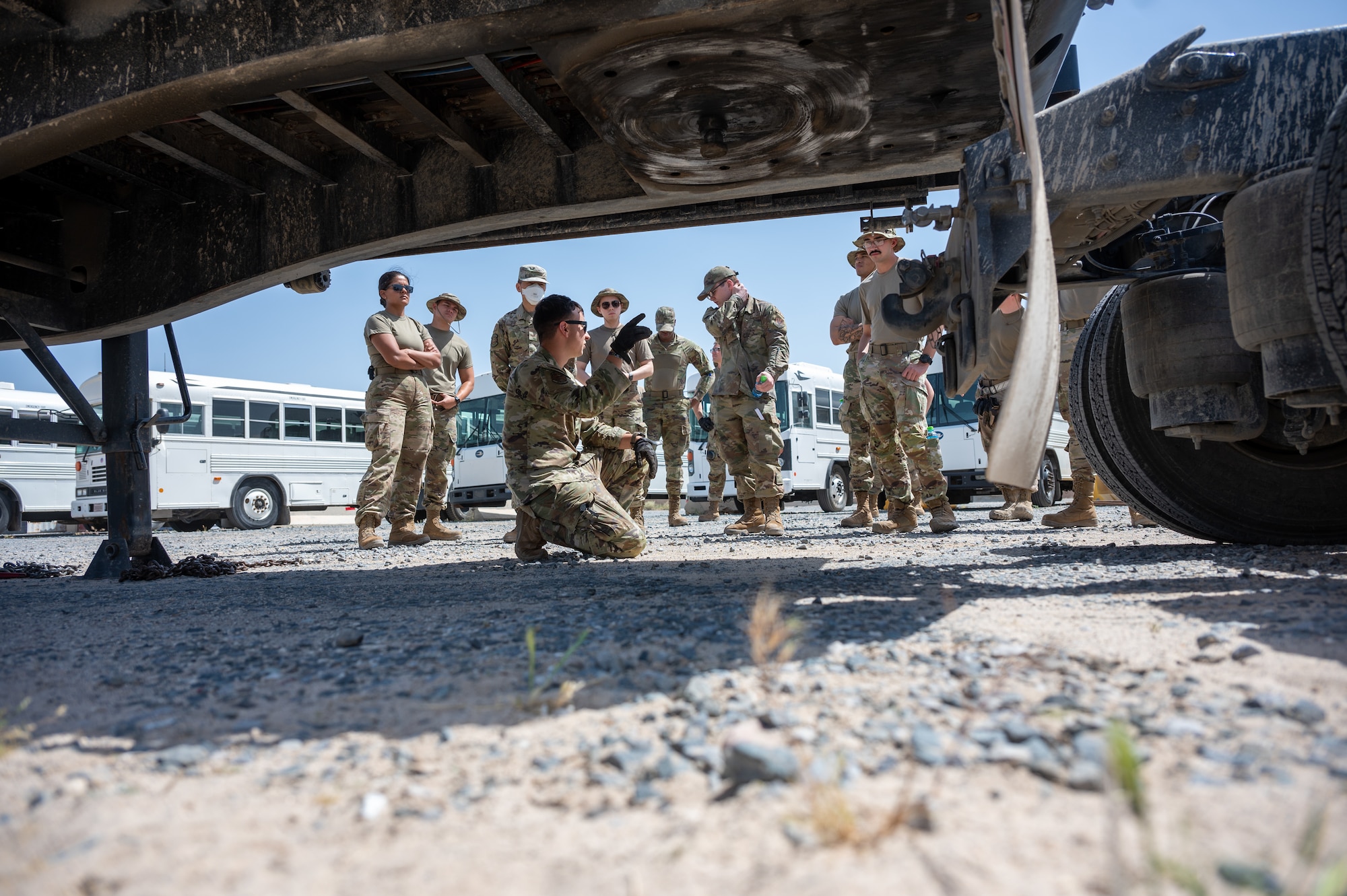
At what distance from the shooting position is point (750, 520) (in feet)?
20.9

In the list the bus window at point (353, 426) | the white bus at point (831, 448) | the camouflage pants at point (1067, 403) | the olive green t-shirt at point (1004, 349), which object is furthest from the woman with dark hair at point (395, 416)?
the bus window at point (353, 426)

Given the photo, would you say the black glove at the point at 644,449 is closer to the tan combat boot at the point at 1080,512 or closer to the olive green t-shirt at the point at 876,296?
the olive green t-shirt at the point at 876,296

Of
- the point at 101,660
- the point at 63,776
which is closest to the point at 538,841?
the point at 63,776

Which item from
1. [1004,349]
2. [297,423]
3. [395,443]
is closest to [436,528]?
[395,443]

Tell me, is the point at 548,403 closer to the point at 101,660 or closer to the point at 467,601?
the point at 467,601

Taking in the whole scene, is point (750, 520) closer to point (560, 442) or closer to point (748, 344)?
point (748, 344)

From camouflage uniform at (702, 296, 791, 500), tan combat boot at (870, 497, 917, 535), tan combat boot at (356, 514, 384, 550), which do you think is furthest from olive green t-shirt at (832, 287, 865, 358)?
tan combat boot at (356, 514, 384, 550)

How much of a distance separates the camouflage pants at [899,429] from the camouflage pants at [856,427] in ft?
4.30

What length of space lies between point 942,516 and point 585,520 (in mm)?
2853

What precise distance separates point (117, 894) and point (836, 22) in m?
2.34

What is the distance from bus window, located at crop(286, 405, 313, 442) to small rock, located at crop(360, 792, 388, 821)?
14065 mm

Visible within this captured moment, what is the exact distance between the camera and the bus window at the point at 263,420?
44.0 ft

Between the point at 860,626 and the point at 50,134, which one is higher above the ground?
the point at 50,134

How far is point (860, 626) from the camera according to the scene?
6.68ft
